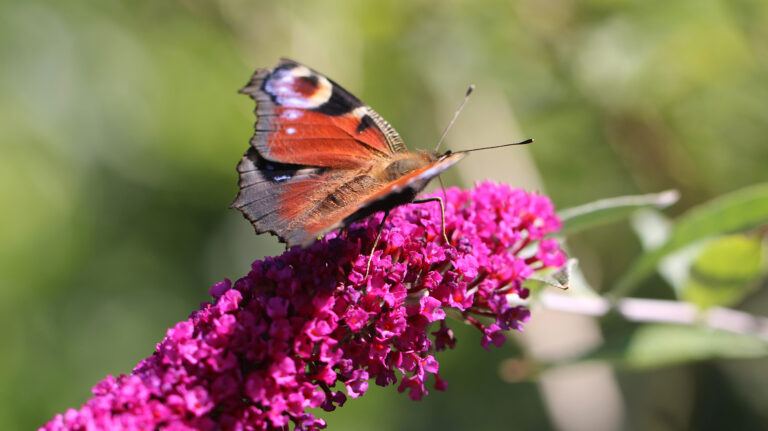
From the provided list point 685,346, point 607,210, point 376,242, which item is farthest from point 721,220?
point 376,242

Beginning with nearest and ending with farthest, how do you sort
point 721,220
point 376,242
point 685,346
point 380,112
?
point 376,242, point 721,220, point 685,346, point 380,112

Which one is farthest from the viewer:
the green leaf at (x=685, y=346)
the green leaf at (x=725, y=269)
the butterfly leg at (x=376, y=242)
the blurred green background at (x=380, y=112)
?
the blurred green background at (x=380, y=112)

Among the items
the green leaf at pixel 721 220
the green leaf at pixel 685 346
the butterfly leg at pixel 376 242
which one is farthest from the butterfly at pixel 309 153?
the green leaf at pixel 685 346

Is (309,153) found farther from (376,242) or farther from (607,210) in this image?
(607,210)

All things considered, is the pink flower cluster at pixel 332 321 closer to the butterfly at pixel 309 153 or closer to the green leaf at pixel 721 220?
the butterfly at pixel 309 153

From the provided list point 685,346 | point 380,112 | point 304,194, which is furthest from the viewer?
point 380,112

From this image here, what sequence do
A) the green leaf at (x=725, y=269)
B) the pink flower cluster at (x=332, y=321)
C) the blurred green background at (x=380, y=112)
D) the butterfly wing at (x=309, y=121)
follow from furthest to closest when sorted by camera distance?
the blurred green background at (x=380, y=112)
the green leaf at (x=725, y=269)
the butterfly wing at (x=309, y=121)
the pink flower cluster at (x=332, y=321)
